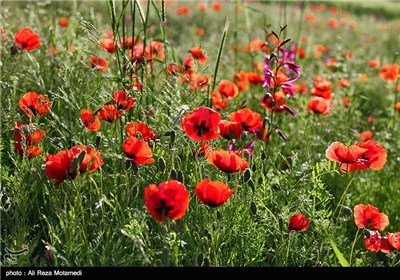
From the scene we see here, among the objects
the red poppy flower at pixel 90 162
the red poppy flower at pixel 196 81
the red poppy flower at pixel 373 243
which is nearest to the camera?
the red poppy flower at pixel 90 162

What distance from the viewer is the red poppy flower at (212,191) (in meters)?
1.67

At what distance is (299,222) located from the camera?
6.26ft

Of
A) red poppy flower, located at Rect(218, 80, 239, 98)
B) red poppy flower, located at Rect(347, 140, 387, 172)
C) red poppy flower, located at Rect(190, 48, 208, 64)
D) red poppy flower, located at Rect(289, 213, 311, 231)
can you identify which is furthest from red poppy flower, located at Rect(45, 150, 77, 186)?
red poppy flower, located at Rect(218, 80, 239, 98)

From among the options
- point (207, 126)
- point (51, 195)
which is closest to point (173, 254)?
point (207, 126)

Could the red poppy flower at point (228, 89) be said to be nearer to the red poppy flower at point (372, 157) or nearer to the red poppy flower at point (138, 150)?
the red poppy flower at point (372, 157)

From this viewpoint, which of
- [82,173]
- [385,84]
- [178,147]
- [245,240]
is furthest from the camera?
[385,84]

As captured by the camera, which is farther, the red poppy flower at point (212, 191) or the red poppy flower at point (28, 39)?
the red poppy flower at point (28, 39)

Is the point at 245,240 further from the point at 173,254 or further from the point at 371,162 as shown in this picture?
the point at 371,162

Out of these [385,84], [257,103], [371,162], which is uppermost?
[371,162]

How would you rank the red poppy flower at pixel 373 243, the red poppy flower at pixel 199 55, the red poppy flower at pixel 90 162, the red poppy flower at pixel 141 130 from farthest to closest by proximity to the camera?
the red poppy flower at pixel 199 55
the red poppy flower at pixel 141 130
the red poppy flower at pixel 373 243
the red poppy flower at pixel 90 162

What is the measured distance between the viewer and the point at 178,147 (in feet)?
7.17

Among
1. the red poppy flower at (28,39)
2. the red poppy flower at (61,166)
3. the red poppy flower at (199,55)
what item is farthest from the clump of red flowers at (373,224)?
the red poppy flower at (28,39)

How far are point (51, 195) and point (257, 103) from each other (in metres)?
1.83

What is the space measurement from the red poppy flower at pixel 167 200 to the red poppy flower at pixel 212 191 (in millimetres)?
125
